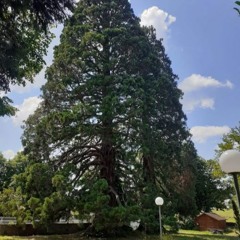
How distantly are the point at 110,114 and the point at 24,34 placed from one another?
27.3 feet

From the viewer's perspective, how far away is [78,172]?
1831 cm

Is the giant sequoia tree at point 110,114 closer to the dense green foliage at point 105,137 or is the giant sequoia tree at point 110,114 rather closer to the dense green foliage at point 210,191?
the dense green foliage at point 105,137

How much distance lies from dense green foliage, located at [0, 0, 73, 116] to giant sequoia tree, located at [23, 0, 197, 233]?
7.32m

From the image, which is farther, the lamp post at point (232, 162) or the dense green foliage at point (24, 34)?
the dense green foliage at point (24, 34)

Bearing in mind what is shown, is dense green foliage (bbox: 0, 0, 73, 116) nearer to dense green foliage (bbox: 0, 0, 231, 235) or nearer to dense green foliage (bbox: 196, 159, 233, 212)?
dense green foliage (bbox: 0, 0, 231, 235)

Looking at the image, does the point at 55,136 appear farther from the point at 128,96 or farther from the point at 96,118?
the point at 128,96

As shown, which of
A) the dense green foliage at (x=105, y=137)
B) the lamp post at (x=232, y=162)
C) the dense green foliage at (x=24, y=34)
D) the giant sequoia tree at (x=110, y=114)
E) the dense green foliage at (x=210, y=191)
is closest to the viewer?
the lamp post at (x=232, y=162)

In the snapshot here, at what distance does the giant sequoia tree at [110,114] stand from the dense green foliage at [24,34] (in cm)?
732

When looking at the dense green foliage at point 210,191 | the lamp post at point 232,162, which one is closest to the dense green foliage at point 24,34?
the lamp post at point 232,162

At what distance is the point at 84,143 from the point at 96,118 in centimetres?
249

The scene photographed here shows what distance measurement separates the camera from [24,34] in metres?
9.41

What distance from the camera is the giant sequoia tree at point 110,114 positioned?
58.6 ft

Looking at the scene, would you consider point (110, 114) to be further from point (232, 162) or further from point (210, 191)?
point (210, 191)

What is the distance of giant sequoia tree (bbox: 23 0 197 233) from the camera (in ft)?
58.6
